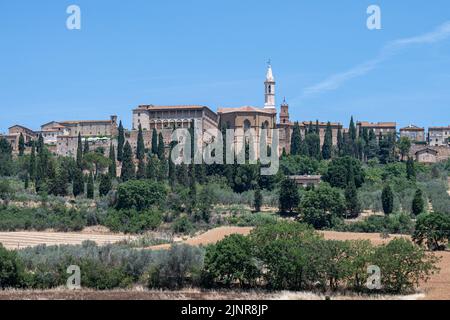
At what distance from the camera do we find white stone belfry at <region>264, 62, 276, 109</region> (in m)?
80.2

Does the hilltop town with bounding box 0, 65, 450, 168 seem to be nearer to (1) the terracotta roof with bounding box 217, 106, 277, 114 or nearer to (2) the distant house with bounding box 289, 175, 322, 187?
(1) the terracotta roof with bounding box 217, 106, 277, 114

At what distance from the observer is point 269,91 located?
80812 millimetres

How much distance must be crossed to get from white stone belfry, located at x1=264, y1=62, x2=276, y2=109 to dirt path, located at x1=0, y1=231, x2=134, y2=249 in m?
38.2

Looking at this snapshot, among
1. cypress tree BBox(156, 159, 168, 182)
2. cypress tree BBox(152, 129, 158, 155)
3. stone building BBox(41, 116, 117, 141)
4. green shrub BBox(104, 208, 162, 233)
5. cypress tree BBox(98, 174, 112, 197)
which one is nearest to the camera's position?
green shrub BBox(104, 208, 162, 233)

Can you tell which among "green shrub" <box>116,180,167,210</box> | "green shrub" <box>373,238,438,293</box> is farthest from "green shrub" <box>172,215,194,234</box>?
"green shrub" <box>373,238,438,293</box>

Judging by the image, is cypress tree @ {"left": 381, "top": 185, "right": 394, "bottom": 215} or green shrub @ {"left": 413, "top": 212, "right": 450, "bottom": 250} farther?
cypress tree @ {"left": 381, "top": 185, "right": 394, "bottom": 215}

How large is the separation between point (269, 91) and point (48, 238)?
138 feet

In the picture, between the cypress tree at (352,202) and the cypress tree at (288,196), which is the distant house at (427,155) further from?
the cypress tree at (288,196)

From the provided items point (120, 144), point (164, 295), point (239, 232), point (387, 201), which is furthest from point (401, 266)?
point (120, 144)

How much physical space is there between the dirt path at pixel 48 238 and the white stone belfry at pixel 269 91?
125ft

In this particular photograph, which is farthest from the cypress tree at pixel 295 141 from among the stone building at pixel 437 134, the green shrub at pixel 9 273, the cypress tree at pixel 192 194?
the green shrub at pixel 9 273

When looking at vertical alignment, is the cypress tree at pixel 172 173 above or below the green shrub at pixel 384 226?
above

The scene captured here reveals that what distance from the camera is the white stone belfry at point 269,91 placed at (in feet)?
263

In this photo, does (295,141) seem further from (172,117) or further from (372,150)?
(172,117)
